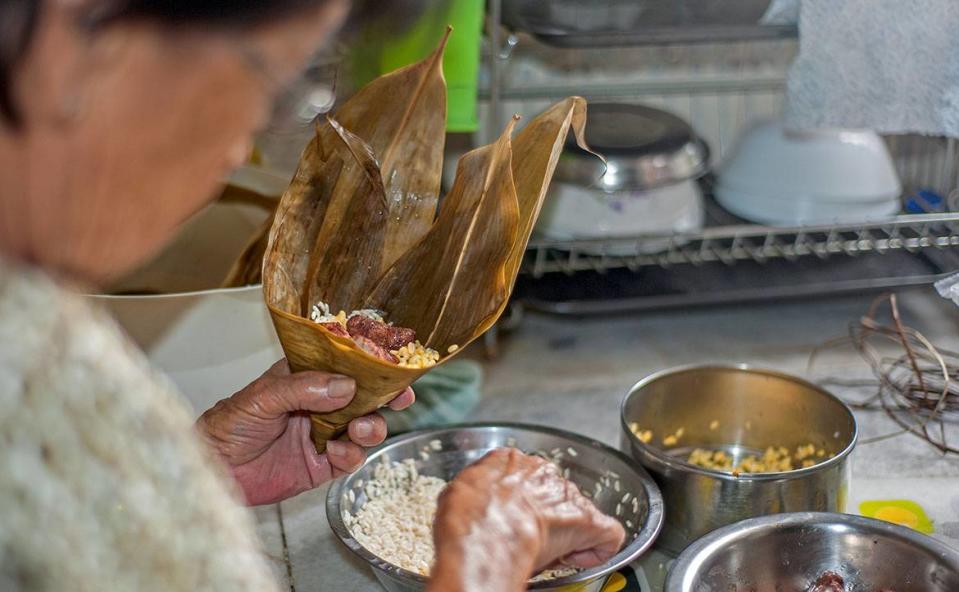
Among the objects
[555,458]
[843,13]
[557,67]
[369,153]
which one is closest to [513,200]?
[369,153]

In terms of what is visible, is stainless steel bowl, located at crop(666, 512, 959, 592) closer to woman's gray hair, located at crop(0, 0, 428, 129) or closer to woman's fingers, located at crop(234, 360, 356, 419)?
woman's fingers, located at crop(234, 360, 356, 419)

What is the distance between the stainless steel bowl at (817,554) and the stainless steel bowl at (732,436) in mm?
58

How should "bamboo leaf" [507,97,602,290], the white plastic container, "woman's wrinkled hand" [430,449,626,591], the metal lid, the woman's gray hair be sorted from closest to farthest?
the woman's gray hair
"woman's wrinkled hand" [430,449,626,591]
"bamboo leaf" [507,97,602,290]
the white plastic container
the metal lid

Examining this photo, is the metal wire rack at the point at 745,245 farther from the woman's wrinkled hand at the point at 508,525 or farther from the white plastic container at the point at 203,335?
the woman's wrinkled hand at the point at 508,525

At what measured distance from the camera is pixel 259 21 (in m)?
0.53

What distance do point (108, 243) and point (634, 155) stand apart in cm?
114

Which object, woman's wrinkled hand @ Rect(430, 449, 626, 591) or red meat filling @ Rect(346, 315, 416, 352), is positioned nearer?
woman's wrinkled hand @ Rect(430, 449, 626, 591)

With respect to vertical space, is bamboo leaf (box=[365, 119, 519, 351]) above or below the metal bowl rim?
above

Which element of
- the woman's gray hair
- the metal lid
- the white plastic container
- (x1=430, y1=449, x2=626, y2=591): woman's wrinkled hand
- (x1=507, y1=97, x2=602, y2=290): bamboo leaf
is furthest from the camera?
the metal lid

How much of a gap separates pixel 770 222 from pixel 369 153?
900 millimetres

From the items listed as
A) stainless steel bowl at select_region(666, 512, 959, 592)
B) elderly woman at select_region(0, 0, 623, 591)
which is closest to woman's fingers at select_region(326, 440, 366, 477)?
stainless steel bowl at select_region(666, 512, 959, 592)

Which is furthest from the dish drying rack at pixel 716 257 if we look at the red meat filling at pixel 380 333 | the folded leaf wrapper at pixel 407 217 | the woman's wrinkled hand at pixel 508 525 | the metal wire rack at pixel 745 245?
the woman's wrinkled hand at pixel 508 525

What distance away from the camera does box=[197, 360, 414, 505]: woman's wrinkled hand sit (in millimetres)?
971

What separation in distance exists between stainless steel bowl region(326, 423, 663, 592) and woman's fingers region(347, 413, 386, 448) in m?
0.09
